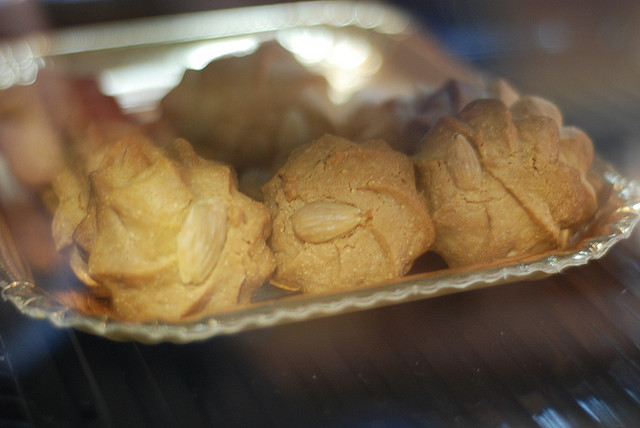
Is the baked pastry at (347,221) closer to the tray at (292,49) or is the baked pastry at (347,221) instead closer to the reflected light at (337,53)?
the tray at (292,49)

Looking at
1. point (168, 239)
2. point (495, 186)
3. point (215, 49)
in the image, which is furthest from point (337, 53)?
point (168, 239)

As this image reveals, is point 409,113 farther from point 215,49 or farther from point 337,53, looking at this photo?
point 215,49

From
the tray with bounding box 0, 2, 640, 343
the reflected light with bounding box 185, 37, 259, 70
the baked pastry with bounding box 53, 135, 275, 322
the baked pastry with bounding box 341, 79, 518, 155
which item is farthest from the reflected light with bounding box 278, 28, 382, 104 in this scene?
the baked pastry with bounding box 53, 135, 275, 322

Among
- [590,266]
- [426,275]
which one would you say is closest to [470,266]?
[426,275]

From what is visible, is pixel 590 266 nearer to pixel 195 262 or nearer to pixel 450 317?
pixel 450 317

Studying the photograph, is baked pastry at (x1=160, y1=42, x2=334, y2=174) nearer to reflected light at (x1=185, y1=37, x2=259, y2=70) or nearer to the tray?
the tray

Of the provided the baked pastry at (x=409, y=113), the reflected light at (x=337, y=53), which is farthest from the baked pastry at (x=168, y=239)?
the reflected light at (x=337, y=53)
